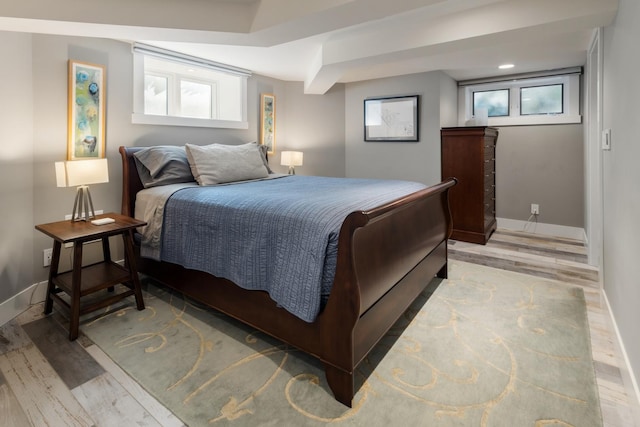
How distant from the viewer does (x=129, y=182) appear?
283 centimetres

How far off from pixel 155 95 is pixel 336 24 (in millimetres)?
2280

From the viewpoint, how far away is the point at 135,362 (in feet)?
5.84

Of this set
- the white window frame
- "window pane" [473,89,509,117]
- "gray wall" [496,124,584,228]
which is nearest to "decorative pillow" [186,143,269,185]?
the white window frame

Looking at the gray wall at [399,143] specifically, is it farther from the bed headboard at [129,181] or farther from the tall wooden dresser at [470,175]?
the bed headboard at [129,181]

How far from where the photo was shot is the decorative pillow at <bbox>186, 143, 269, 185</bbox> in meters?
2.89

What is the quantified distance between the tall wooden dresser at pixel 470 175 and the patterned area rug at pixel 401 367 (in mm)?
1561

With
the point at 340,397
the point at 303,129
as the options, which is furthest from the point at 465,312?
the point at 303,129

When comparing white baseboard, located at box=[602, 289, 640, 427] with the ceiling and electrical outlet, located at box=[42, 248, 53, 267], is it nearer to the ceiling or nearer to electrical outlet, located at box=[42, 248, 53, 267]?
the ceiling

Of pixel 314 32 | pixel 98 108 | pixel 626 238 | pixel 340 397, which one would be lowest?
pixel 340 397

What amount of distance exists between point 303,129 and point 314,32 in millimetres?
2547

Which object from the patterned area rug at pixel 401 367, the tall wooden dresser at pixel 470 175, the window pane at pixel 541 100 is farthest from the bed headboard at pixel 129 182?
the window pane at pixel 541 100

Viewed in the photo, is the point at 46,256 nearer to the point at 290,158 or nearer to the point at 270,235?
the point at 270,235

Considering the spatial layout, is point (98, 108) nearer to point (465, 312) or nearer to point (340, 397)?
point (340, 397)

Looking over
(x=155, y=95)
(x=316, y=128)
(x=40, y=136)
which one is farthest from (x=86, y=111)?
(x=316, y=128)
